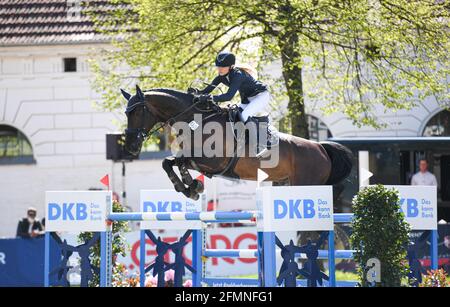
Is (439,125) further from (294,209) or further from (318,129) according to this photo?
(294,209)

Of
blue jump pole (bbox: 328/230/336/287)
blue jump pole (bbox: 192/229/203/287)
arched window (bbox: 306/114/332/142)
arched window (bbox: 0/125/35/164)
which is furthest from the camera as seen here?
arched window (bbox: 0/125/35/164)

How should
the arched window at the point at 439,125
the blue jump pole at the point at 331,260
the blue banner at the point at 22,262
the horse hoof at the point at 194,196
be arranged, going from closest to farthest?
the blue jump pole at the point at 331,260 → the horse hoof at the point at 194,196 → the blue banner at the point at 22,262 → the arched window at the point at 439,125

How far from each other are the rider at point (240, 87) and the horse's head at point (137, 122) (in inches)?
23.1

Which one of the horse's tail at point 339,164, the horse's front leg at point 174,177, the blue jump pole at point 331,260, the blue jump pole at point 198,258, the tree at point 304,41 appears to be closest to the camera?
the blue jump pole at point 331,260

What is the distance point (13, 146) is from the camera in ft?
72.6

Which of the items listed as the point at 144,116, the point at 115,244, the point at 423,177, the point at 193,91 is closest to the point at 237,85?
the point at 193,91

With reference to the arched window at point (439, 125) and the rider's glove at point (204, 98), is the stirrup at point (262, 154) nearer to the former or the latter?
the rider's glove at point (204, 98)

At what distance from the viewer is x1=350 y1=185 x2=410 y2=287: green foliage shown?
7438 millimetres

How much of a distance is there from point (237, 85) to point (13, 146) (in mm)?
13975

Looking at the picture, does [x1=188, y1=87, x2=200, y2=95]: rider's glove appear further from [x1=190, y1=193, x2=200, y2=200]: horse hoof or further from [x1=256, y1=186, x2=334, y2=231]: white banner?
[x1=256, y1=186, x2=334, y2=231]: white banner

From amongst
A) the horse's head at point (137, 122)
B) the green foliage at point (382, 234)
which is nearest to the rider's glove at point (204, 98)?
the horse's head at point (137, 122)

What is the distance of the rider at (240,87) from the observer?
30.7 feet

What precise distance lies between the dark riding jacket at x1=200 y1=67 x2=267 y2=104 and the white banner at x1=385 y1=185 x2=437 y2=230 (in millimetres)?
2047

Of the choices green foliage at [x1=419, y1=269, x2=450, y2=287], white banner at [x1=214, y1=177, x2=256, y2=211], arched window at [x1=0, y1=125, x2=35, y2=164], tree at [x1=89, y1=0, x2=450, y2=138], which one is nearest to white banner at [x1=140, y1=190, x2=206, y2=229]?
green foliage at [x1=419, y1=269, x2=450, y2=287]
